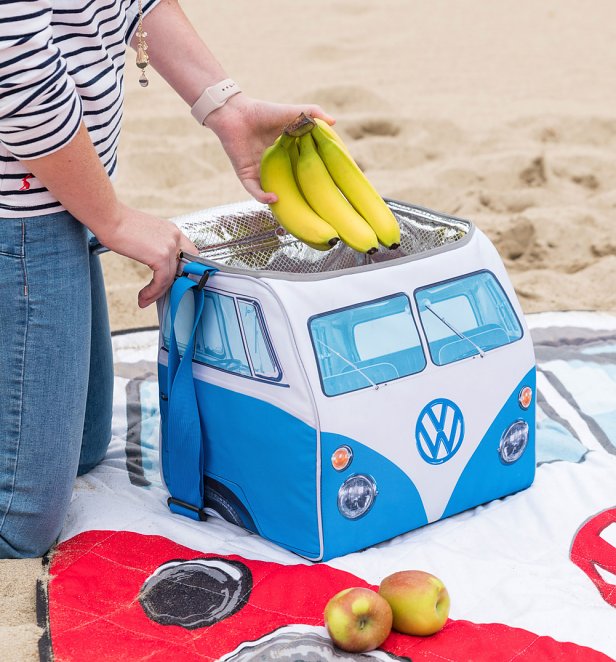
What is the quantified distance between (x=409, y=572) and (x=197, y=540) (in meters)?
0.47

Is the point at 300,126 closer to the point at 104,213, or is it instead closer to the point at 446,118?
the point at 104,213

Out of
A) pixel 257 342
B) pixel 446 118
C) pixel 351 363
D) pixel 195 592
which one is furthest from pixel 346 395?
pixel 446 118

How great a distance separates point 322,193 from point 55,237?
56 cm

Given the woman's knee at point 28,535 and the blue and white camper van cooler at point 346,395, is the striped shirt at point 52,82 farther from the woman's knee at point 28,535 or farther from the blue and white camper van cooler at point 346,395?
the woman's knee at point 28,535

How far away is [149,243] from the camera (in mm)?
1947

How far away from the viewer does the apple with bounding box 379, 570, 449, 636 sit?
5.79ft

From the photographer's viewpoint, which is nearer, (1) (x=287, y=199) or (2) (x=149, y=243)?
(2) (x=149, y=243)

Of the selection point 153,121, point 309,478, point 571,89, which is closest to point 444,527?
point 309,478

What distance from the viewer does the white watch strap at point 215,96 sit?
2256mm

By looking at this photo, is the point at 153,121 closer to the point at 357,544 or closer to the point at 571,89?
the point at 571,89

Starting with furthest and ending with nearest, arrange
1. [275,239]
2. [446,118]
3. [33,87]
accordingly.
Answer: [446,118], [275,239], [33,87]

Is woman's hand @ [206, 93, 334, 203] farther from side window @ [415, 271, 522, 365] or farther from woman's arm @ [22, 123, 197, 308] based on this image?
side window @ [415, 271, 522, 365]

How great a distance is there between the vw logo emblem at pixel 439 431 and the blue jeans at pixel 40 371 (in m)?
0.65

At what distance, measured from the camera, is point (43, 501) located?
2.00 meters
